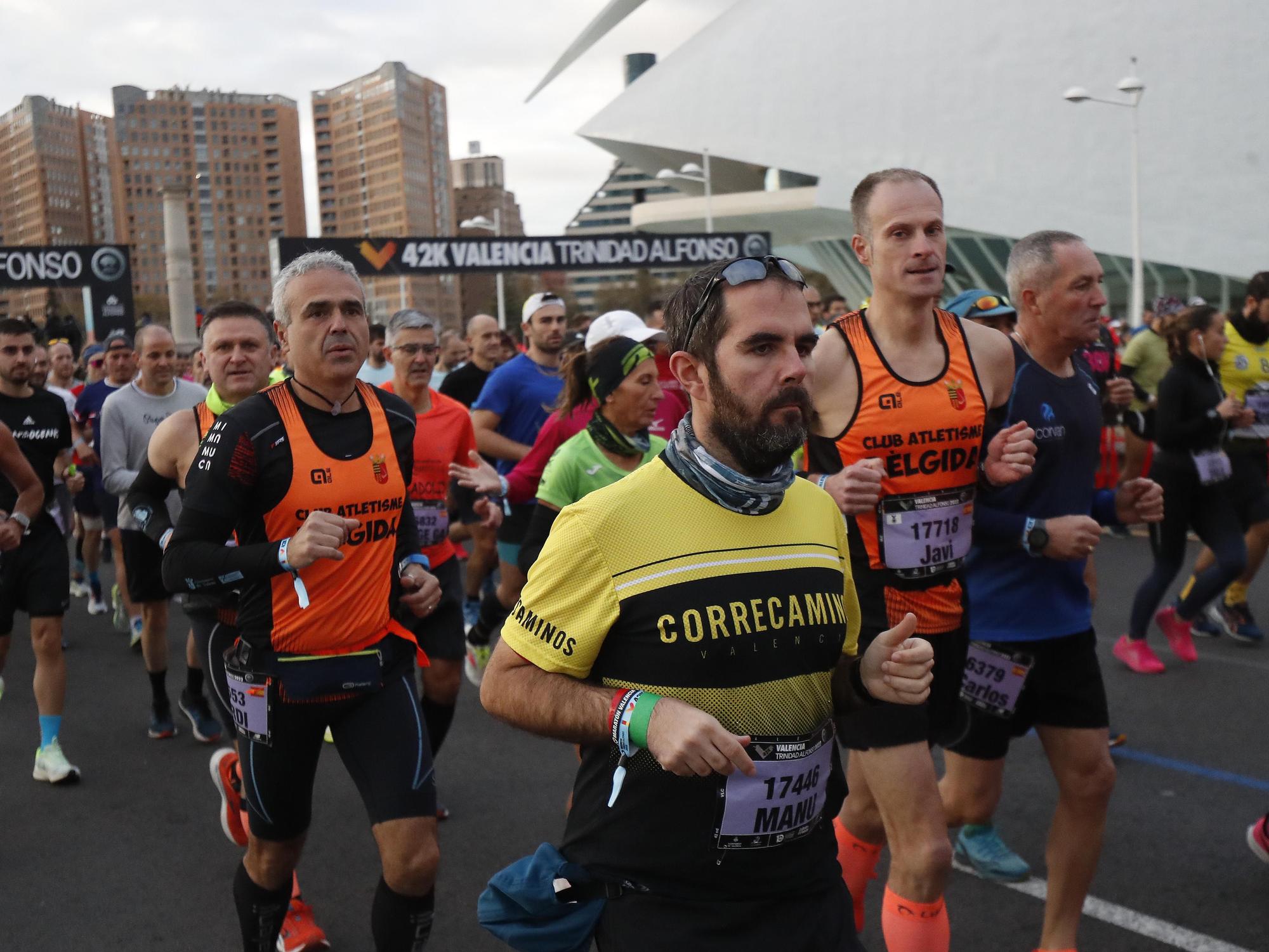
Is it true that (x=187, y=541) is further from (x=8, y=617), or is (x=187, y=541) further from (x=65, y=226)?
(x=65, y=226)

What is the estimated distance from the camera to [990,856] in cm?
397

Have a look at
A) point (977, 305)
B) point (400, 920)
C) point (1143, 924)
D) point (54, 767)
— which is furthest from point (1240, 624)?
point (54, 767)

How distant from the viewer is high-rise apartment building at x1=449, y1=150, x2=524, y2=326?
97.9 m

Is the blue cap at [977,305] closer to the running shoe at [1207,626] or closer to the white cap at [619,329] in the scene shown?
the white cap at [619,329]

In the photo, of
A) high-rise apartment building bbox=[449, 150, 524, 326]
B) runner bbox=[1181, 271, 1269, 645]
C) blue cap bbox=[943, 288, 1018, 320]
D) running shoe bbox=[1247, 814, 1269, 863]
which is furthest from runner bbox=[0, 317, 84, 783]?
high-rise apartment building bbox=[449, 150, 524, 326]

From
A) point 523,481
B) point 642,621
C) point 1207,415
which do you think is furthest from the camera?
point 1207,415

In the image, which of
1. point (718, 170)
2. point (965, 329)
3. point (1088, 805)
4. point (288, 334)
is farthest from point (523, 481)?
point (718, 170)

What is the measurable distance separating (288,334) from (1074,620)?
2.31 metres

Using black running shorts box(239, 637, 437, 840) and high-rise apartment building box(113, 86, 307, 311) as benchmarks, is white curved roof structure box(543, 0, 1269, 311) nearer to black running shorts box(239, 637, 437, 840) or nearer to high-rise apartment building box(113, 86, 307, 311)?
black running shorts box(239, 637, 437, 840)

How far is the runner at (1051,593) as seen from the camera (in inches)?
123

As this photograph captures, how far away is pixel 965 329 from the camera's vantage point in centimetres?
317

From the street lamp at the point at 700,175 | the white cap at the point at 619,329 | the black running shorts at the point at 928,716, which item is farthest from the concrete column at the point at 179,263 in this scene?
the black running shorts at the point at 928,716

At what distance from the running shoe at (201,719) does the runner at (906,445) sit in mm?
3749

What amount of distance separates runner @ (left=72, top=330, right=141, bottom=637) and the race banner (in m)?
7.90
